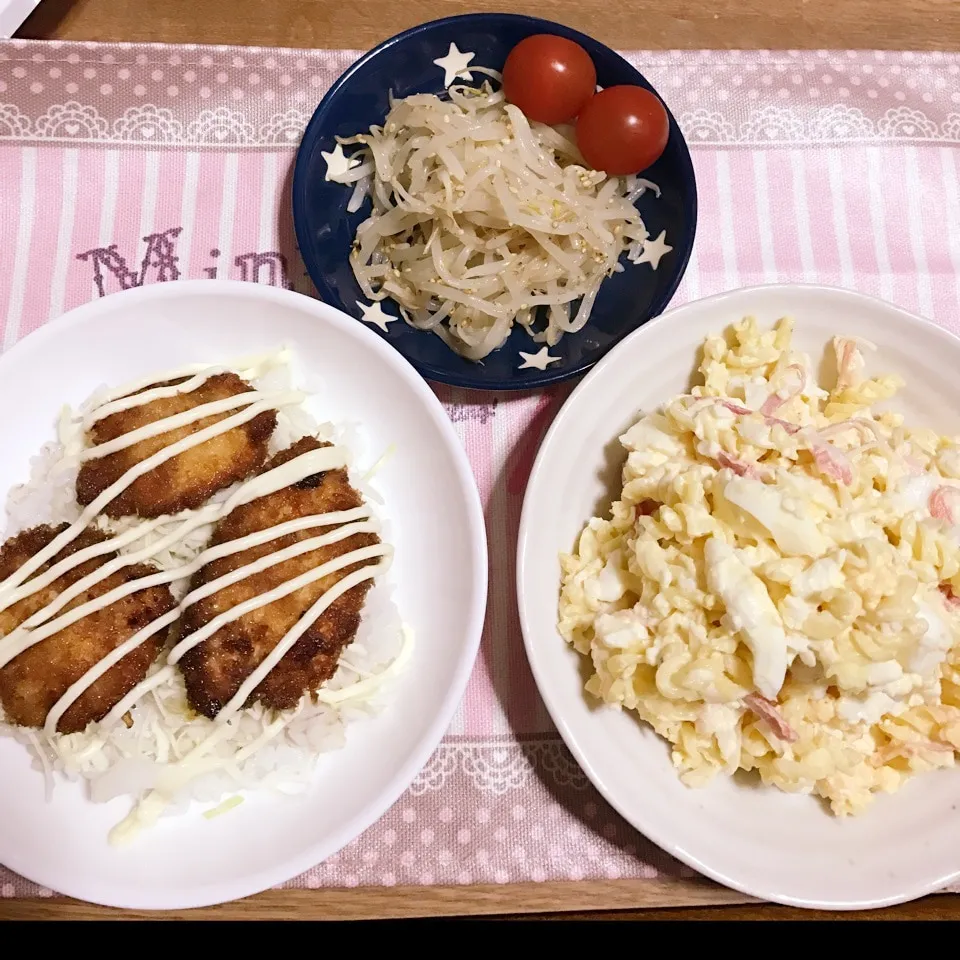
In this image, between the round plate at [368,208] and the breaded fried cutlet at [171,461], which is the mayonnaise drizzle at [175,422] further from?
the round plate at [368,208]

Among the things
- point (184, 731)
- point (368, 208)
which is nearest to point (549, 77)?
point (368, 208)

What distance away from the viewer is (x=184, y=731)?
141cm

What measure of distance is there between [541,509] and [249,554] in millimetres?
497

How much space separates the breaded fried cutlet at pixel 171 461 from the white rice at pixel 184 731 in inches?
1.5

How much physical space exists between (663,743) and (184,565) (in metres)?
0.89

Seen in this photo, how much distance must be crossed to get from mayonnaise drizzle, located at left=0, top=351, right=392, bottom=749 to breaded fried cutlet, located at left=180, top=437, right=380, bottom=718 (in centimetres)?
2

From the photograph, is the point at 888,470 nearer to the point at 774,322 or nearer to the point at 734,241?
the point at 774,322

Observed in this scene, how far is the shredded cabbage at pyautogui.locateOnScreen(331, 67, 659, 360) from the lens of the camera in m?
1.54

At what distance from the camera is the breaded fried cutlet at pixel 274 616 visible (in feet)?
4.45

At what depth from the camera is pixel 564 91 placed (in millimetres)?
1532

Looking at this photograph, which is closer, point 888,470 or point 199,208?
point 888,470
